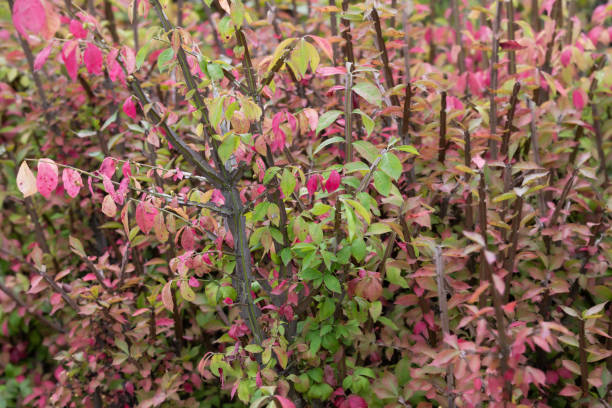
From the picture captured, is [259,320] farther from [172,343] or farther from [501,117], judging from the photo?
[501,117]

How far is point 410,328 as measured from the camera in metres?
1.87

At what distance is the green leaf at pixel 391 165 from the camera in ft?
4.11

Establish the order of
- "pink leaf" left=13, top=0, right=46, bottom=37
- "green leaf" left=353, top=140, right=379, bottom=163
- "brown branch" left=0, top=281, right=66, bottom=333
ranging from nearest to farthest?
"pink leaf" left=13, top=0, right=46, bottom=37 < "green leaf" left=353, top=140, right=379, bottom=163 < "brown branch" left=0, top=281, right=66, bottom=333

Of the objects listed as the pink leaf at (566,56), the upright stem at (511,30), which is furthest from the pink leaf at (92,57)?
the pink leaf at (566,56)

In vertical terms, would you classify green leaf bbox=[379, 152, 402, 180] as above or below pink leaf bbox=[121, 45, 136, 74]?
below

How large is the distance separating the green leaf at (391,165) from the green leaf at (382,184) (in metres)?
0.02

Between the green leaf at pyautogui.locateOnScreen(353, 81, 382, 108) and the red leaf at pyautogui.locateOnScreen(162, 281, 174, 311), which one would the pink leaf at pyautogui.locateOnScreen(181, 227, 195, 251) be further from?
the green leaf at pyautogui.locateOnScreen(353, 81, 382, 108)

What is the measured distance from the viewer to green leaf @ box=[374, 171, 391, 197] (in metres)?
1.27

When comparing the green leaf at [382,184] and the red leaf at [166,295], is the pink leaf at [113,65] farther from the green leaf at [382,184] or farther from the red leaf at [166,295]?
the green leaf at [382,184]

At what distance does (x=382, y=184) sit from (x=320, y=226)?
197 mm

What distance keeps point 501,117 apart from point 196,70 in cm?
115

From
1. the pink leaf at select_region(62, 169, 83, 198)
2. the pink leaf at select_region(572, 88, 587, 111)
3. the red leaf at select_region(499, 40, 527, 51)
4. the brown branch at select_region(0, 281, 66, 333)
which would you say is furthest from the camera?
the brown branch at select_region(0, 281, 66, 333)

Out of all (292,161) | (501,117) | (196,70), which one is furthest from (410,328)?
(196,70)

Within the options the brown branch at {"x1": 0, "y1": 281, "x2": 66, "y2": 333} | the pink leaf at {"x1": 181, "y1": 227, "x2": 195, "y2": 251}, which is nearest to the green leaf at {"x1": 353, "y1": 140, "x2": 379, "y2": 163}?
the pink leaf at {"x1": 181, "y1": 227, "x2": 195, "y2": 251}
